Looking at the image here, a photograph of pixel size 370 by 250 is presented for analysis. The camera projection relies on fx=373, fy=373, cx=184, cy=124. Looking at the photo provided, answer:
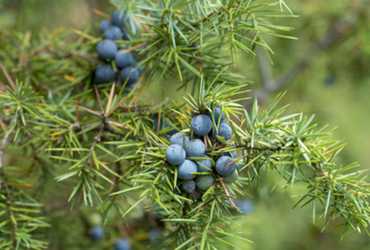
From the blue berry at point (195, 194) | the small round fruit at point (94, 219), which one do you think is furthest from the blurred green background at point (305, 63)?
the blue berry at point (195, 194)


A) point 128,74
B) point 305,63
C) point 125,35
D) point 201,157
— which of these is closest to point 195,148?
point 201,157

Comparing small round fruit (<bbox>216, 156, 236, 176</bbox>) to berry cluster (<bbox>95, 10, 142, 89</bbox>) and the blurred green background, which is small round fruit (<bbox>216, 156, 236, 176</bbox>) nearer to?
berry cluster (<bbox>95, 10, 142, 89</bbox>)

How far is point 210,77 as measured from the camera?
0.75 metres

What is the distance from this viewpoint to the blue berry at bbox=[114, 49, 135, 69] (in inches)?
31.3

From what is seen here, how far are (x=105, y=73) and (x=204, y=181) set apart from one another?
0.38 metres

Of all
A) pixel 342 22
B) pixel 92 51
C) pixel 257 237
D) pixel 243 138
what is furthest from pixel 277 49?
pixel 243 138

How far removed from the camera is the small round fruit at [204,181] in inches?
21.8

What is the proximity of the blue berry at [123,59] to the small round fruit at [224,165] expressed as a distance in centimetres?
36

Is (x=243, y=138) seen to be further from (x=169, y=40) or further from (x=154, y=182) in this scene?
(x=169, y=40)

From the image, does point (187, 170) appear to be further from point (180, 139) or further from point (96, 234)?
point (96, 234)

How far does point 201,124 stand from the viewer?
1.77 ft

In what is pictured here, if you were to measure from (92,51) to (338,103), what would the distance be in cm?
210

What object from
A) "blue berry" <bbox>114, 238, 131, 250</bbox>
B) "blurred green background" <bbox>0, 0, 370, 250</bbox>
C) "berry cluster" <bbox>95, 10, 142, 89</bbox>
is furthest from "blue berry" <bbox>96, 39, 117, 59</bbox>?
"blurred green background" <bbox>0, 0, 370, 250</bbox>

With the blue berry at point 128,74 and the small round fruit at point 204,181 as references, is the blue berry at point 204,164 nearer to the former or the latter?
the small round fruit at point 204,181
